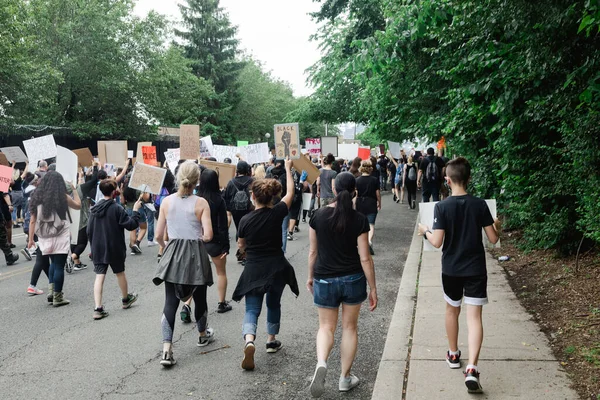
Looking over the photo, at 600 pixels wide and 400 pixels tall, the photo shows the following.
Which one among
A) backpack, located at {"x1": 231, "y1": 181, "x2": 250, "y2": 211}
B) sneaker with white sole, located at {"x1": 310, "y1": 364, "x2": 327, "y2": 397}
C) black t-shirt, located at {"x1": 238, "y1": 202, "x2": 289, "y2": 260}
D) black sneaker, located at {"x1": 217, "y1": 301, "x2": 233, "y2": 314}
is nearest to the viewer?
sneaker with white sole, located at {"x1": 310, "y1": 364, "x2": 327, "y2": 397}

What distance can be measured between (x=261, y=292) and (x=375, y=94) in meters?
12.6

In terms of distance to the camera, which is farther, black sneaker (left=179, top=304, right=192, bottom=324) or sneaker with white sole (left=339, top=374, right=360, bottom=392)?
black sneaker (left=179, top=304, right=192, bottom=324)

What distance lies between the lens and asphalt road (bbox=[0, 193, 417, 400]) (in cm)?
458

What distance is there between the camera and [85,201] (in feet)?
32.5

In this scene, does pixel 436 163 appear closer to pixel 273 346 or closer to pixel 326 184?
pixel 326 184

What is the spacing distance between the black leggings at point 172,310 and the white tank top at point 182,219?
480 mm

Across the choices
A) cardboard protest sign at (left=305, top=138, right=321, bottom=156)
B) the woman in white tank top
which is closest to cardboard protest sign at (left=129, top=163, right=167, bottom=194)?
the woman in white tank top

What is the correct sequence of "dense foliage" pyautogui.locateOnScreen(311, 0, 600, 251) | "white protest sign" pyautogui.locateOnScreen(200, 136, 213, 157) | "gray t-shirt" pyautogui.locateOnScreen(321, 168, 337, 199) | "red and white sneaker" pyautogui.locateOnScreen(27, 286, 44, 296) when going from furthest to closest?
1. "white protest sign" pyautogui.locateOnScreen(200, 136, 213, 157)
2. "gray t-shirt" pyautogui.locateOnScreen(321, 168, 337, 199)
3. "red and white sneaker" pyautogui.locateOnScreen(27, 286, 44, 296)
4. "dense foliage" pyautogui.locateOnScreen(311, 0, 600, 251)

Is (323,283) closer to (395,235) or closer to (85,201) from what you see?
(85,201)

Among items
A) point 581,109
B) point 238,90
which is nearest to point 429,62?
point 581,109

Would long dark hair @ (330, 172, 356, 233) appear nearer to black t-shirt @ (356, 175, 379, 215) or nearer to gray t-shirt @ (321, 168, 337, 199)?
black t-shirt @ (356, 175, 379, 215)

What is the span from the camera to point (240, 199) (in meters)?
8.86

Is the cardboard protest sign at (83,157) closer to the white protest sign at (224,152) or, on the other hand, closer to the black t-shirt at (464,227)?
the white protest sign at (224,152)

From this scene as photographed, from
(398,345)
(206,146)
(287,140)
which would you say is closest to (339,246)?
(398,345)
